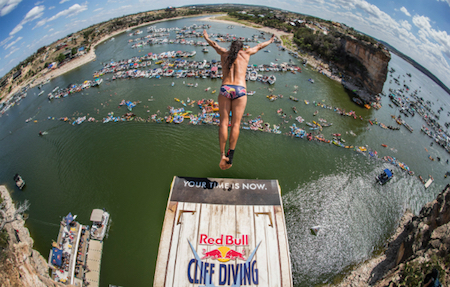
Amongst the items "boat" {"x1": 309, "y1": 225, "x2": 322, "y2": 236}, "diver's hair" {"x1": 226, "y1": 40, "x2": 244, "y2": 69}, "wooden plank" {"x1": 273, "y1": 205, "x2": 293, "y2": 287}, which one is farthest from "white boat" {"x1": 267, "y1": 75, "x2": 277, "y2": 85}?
"diver's hair" {"x1": 226, "y1": 40, "x2": 244, "y2": 69}

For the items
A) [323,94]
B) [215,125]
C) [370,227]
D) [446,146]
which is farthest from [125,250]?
[446,146]

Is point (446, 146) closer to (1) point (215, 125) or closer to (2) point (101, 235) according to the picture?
(1) point (215, 125)

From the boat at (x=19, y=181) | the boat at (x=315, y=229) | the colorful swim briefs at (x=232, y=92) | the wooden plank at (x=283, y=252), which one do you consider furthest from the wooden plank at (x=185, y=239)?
the boat at (x=19, y=181)

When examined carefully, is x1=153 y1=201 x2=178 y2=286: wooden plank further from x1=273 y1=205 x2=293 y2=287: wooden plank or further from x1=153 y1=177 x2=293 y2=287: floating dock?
x1=273 y1=205 x2=293 y2=287: wooden plank

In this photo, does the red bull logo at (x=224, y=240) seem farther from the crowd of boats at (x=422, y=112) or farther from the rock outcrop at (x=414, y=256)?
the crowd of boats at (x=422, y=112)

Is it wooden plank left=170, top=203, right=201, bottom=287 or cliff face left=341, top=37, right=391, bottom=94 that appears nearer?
wooden plank left=170, top=203, right=201, bottom=287

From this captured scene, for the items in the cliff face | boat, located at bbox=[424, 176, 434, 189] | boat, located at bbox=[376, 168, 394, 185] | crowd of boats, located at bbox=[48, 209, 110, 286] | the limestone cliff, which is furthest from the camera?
the cliff face

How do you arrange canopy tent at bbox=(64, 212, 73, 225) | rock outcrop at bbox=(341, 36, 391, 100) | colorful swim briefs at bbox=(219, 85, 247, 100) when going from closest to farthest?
colorful swim briefs at bbox=(219, 85, 247, 100) → canopy tent at bbox=(64, 212, 73, 225) → rock outcrop at bbox=(341, 36, 391, 100)

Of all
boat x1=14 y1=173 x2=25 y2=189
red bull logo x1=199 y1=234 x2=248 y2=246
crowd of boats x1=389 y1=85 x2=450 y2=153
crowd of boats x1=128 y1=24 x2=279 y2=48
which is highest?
Result: crowd of boats x1=128 y1=24 x2=279 y2=48

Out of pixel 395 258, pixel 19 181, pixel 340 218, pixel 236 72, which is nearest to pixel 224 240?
pixel 236 72
